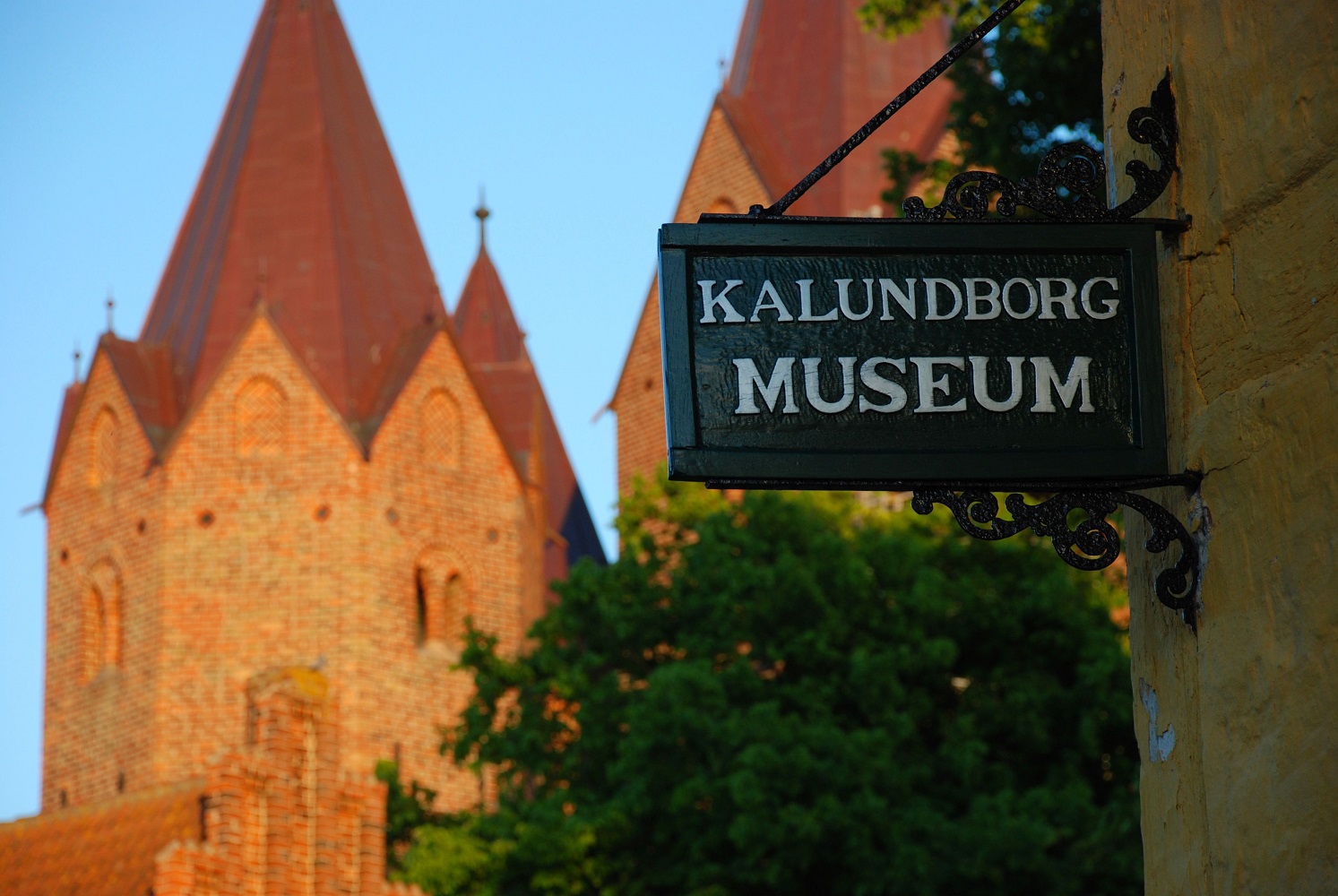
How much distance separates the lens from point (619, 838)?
18562 millimetres

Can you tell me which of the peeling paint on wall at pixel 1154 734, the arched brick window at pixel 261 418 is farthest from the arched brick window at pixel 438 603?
the peeling paint on wall at pixel 1154 734

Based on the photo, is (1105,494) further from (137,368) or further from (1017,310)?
(137,368)

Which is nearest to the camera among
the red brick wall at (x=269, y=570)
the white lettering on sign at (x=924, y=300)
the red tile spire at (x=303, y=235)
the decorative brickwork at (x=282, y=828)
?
the white lettering on sign at (x=924, y=300)

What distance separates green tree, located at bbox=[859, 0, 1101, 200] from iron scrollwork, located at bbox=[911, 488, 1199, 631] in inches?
483

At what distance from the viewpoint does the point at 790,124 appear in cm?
3741

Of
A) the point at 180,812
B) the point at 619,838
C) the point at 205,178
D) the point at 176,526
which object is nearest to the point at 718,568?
the point at 619,838

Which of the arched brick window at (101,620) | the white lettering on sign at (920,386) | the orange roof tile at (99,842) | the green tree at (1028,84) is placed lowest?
the orange roof tile at (99,842)

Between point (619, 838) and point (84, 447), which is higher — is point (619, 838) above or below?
below

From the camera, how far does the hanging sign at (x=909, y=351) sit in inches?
149

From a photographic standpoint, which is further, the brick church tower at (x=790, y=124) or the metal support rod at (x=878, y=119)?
the brick church tower at (x=790, y=124)

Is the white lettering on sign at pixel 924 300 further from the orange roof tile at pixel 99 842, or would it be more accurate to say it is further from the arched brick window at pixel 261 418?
the arched brick window at pixel 261 418

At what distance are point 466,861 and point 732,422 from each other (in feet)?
51.3

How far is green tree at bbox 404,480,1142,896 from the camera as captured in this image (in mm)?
17031

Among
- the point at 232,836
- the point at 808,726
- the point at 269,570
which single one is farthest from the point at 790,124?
the point at 808,726
